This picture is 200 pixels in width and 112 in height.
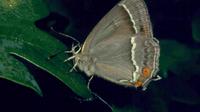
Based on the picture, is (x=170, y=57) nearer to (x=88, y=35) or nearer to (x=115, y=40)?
(x=115, y=40)

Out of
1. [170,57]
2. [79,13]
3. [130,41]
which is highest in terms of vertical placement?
[79,13]

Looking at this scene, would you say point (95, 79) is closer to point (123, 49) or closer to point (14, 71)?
point (123, 49)

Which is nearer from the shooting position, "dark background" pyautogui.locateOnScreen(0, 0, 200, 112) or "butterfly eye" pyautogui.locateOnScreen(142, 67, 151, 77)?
"dark background" pyautogui.locateOnScreen(0, 0, 200, 112)

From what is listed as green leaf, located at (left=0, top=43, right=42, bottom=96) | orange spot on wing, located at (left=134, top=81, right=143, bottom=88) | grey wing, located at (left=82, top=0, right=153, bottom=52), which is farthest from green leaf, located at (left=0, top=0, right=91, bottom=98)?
orange spot on wing, located at (left=134, top=81, right=143, bottom=88)

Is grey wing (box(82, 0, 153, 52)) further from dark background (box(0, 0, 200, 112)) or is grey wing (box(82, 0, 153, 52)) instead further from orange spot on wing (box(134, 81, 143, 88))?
orange spot on wing (box(134, 81, 143, 88))

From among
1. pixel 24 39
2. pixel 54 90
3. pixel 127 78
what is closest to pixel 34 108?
pixel 54 90

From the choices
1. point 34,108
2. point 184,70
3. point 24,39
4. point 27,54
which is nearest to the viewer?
point 27,54

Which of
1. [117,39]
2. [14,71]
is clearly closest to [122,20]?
[117,39]
